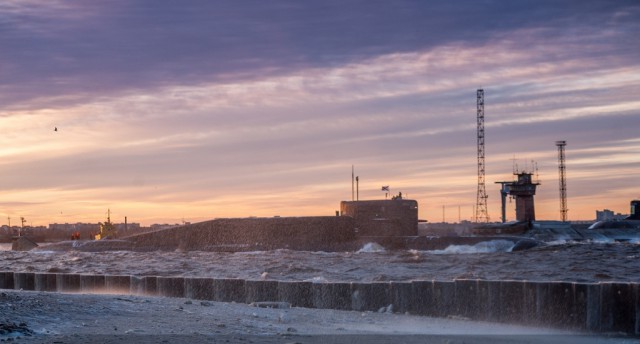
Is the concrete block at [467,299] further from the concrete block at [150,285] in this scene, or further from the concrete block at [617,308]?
the concrete block at [150,285]

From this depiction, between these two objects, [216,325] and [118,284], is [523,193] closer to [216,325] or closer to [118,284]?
[118,284]

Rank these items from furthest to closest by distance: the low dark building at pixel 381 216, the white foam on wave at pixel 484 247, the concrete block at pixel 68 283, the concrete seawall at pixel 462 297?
the low dark building at pixel 381 216 < the white foam on wave at pixel 484 247 < the concrete block at pixel 68 283 < the concrete seawall at pixel 462 297

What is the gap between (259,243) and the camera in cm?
5159

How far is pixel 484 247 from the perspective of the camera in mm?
49406

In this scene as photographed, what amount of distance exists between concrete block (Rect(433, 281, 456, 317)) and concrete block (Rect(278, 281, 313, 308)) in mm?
2387

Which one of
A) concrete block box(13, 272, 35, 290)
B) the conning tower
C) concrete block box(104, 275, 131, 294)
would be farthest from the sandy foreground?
the conning tower

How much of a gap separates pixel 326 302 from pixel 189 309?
9.35 feet

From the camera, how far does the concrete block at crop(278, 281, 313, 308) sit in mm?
16000

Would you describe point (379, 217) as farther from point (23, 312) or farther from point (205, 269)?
point (23, 312)

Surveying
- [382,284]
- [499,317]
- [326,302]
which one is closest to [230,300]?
[326,302]

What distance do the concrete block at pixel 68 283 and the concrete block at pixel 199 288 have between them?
11.7ft

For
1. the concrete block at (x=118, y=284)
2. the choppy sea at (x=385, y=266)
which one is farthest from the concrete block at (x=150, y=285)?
the choppy sea at (x=385, y=266)

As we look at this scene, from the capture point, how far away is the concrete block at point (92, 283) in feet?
63.1

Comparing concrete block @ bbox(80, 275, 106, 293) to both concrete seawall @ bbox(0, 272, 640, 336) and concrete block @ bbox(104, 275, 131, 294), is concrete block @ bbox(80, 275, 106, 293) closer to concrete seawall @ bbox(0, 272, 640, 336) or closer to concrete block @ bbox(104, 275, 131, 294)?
concrete block @ bbox(104, 275, 131, 294)
